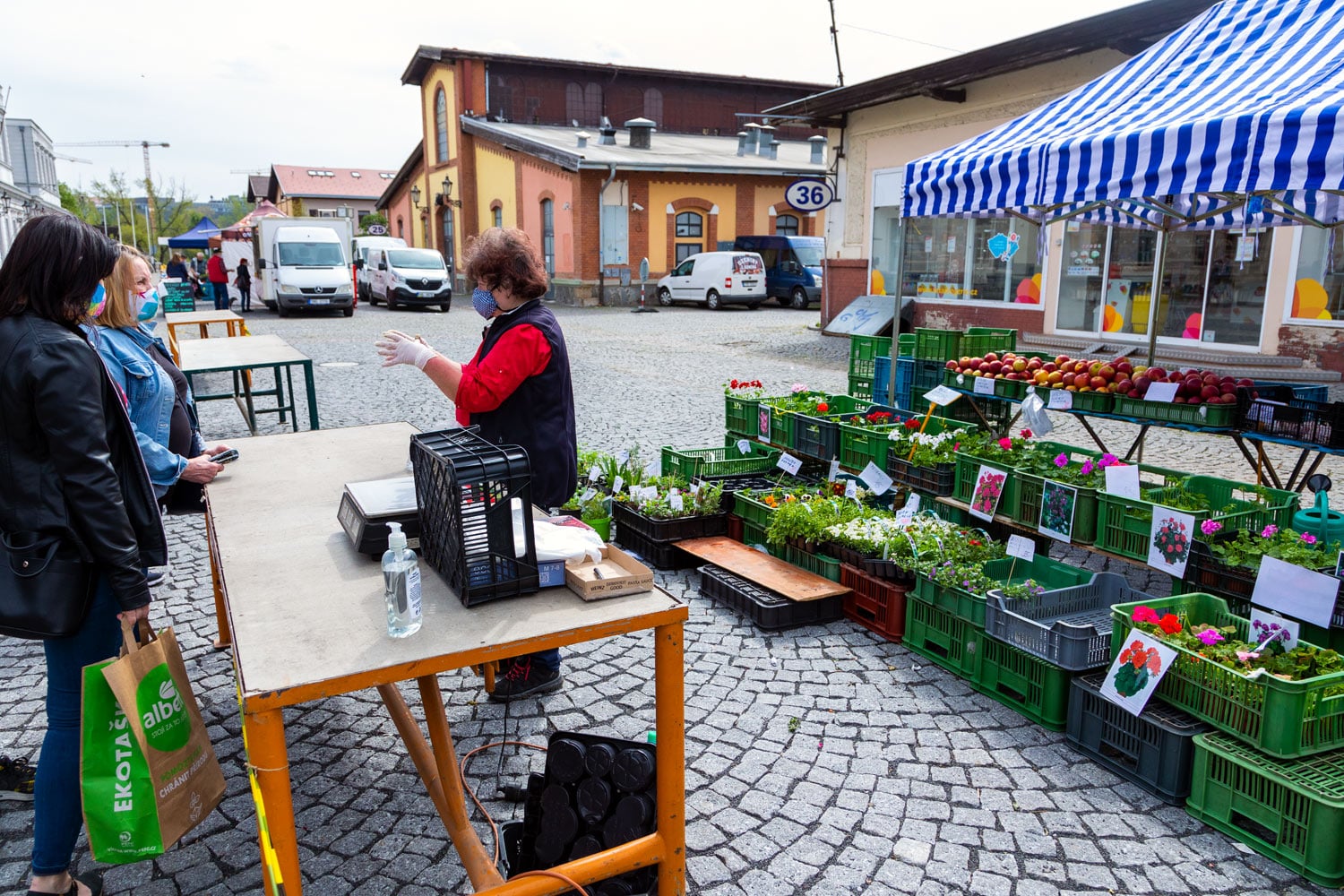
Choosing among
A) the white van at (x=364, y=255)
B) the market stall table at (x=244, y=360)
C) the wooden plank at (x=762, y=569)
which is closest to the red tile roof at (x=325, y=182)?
the white van at (x=364, y=255)

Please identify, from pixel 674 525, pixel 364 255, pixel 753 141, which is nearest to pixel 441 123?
pixel 364 255

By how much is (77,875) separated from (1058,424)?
9332 mm

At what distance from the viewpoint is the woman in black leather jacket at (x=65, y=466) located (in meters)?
2.30

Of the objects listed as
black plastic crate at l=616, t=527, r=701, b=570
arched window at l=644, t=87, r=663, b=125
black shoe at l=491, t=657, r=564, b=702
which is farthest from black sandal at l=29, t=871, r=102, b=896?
arched window at l=644, t=87, r=663, b=125

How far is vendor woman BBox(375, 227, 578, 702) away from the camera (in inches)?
137

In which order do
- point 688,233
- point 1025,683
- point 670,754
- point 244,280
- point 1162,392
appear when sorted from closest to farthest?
point 670,754 → point 1025,683 → point 1162,392 → point 244,280 → point 688,233

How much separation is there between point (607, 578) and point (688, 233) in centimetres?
2600

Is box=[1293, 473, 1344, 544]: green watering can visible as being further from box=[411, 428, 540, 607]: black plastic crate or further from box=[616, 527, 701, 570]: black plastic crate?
box=[411, 428, 540, 607]: black plastic crate

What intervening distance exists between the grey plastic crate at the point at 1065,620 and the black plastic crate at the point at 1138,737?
0.10 m

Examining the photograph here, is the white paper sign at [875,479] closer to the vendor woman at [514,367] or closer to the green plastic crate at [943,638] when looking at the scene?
the green plastic crate at [943,638]

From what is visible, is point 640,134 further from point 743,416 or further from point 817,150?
point 743,416

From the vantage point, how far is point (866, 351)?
870 cm

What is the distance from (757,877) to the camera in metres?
2.84

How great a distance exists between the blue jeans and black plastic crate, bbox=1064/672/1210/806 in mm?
3274
